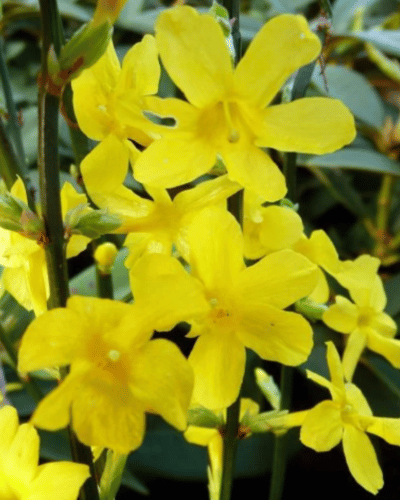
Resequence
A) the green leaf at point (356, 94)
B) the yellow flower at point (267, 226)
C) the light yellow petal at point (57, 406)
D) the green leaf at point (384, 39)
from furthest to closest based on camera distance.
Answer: the green leaf at point (356, 94)
the green leaf at point (384, 39)
the yellow flower at point (267, 226)
the light yellow petal at point (57, 406)

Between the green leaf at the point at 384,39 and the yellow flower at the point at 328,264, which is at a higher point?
the yellow flower at the point at 328,264

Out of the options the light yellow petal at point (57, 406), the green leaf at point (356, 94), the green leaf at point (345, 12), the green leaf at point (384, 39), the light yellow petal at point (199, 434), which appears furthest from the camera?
the green leaf at point (345, 12)

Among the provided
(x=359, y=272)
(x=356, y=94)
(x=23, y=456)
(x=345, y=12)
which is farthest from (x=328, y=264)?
(x=345, y=12)

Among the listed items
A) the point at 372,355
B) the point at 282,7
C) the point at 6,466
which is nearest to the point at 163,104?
the point at 6,466

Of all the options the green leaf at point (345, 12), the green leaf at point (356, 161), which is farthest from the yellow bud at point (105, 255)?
the green leaf at point (345, 12)

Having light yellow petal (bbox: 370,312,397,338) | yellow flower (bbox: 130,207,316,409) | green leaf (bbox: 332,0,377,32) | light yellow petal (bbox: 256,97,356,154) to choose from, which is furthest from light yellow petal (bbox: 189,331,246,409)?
green leaf (bbox: 332,0,377,32)

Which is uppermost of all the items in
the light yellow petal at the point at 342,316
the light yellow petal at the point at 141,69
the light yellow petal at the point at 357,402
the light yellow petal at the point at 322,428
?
the light yellow petal at the point at 141,69

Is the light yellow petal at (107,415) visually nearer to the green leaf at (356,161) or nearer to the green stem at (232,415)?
the green stem at (232,415)
